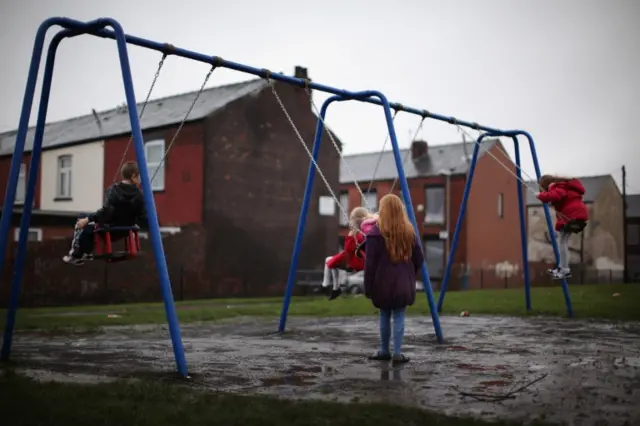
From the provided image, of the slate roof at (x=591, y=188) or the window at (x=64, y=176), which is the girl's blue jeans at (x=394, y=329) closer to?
the window at (x=64, y=176)

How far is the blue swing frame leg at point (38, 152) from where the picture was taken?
6.52 m

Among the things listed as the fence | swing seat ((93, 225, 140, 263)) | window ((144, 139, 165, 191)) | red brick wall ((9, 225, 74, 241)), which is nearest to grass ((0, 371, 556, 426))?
swing seat ((93, 225, 140, 263))

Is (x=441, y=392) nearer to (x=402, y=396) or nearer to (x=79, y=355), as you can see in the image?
(x=402, y=396)

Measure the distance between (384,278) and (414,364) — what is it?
98 cm

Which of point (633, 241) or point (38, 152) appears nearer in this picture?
point (38, 152)

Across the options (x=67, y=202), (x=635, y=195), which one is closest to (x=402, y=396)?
(x=67, y=202)

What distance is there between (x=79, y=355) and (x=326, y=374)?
131 inches

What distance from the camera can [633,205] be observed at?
231 feet

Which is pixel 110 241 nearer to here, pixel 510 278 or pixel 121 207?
pixel 121 207

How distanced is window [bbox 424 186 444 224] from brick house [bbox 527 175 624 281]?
47.2 ft

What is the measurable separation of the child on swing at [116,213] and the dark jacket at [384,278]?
2.75 metres

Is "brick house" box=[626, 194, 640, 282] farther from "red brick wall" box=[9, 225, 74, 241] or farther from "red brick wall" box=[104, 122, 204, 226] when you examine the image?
"red brick wall" box=[9, 225, 74, 241]

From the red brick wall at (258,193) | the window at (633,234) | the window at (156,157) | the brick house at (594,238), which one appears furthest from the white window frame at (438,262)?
the window at (633,234)

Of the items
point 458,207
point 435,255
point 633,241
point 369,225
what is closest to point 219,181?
point 458,207
